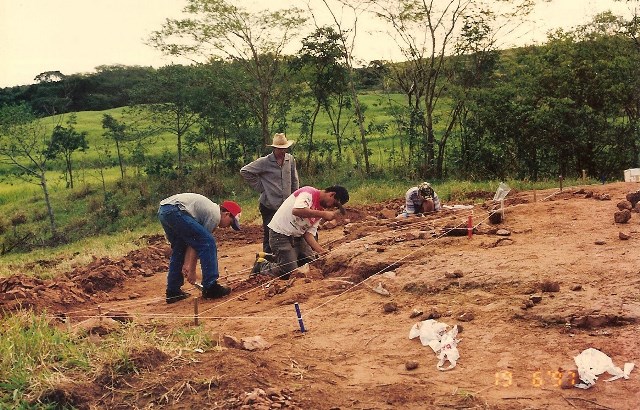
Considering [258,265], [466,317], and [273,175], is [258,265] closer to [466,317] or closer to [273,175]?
A: [273,175]

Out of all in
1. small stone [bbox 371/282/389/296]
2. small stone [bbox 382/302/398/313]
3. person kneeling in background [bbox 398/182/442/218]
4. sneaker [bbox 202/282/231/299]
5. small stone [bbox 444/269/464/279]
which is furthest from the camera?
person kneeling in background [bbox 398/182/442/218]

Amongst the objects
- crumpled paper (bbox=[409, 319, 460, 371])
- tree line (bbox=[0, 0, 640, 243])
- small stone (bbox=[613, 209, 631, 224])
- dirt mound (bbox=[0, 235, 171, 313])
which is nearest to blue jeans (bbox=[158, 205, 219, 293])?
dirt mound (bbox=[0, 235, 171, 313])

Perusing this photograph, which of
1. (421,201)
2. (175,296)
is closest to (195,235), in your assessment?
(175,296)

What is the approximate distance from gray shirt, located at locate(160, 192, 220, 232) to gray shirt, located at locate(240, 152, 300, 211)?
1142 millimetres

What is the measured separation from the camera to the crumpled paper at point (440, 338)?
14.0 ft

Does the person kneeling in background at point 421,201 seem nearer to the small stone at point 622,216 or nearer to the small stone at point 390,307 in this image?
the small stone at point 622,216

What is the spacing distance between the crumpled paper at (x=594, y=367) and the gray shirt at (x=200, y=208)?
3.80 metres

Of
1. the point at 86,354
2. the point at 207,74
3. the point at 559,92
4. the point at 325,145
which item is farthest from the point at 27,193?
the point at 86,354

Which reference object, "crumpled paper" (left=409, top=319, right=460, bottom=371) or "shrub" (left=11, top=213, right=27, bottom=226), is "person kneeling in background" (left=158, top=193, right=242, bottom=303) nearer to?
"crumpled paper" (left=409, top=319, right=460, bottom=371)

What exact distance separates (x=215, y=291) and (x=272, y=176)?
5.59 feet

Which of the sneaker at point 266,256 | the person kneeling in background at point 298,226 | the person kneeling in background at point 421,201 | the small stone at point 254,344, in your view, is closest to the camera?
the small stone at point 254,344

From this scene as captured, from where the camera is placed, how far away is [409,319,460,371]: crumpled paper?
4.27 meters

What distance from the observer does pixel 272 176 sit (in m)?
7.77

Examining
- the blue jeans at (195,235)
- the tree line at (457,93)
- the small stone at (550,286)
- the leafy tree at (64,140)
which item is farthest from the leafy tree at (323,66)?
the small stone at (550,286)
